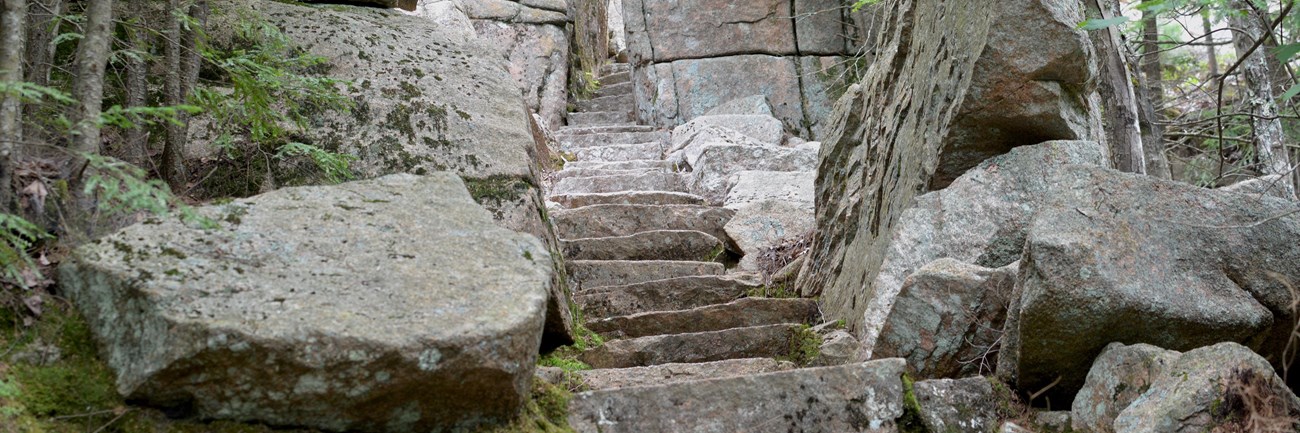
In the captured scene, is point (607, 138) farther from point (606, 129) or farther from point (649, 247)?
point (649, 247)

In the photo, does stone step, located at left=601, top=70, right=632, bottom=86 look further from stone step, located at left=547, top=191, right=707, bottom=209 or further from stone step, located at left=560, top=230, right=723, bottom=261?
stone step, located at left=560, top=230, right=723, bottom=261

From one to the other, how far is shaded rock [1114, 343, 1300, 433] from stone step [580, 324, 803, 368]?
237 cm

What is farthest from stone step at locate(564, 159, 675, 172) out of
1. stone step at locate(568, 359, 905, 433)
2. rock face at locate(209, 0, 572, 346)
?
stone step at locate(568, 359, 905, 433)

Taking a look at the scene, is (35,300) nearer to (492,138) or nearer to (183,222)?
(183,222)

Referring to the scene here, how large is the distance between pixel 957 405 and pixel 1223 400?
34.9 inches

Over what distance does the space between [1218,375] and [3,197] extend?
3.25 metres

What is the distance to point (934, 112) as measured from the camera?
4852 millimetres

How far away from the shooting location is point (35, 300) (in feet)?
9.02

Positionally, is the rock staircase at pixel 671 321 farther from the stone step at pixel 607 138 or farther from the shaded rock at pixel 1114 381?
the shaded rock at pixel 1114 381

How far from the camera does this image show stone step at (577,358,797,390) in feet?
14.0

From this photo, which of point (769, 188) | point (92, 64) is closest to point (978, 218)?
point (92, 64)

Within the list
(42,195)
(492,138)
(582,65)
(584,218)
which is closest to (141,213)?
(42,195)

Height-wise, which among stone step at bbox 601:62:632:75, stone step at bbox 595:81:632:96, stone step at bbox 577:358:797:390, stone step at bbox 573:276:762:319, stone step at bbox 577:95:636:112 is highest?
stone step at bbox 601:62:632:75

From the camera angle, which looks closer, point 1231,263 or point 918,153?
point 1231,263
